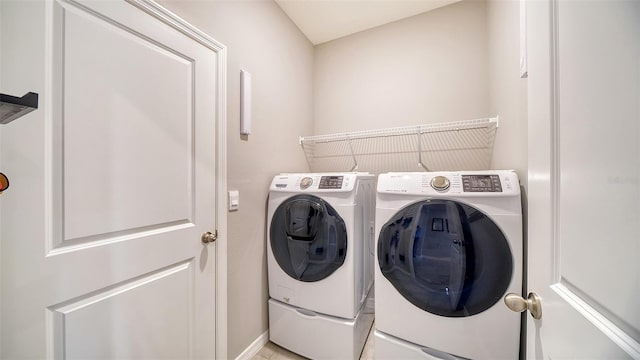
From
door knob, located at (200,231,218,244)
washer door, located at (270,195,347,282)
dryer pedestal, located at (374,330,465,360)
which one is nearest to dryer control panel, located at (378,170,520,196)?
washer door, located at (270,195,347,282)

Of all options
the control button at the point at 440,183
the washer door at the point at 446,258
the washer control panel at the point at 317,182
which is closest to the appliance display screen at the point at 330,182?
the washer control panel at the point at 317,182

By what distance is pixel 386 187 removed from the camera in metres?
1.23

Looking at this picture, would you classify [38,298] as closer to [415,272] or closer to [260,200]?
[260,200]

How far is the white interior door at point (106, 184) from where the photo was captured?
68cm

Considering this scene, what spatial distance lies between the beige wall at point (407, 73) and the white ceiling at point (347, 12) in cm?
8

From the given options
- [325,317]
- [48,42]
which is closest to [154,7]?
[48,42]

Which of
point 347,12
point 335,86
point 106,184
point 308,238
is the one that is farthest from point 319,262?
point 347,12

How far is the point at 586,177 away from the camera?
40 centimetres

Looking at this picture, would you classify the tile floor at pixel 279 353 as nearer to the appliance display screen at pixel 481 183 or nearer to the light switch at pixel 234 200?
the light switch at pixel 234 200

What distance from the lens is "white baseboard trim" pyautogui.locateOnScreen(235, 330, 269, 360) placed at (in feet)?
4.76

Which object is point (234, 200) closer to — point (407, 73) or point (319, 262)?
point (319, 262)

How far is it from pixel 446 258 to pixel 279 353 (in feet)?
4.41

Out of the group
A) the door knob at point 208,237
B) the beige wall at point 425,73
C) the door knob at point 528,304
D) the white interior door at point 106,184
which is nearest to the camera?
the door knob at point 528,304

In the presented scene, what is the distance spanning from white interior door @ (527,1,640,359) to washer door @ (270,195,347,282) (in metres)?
0.92
